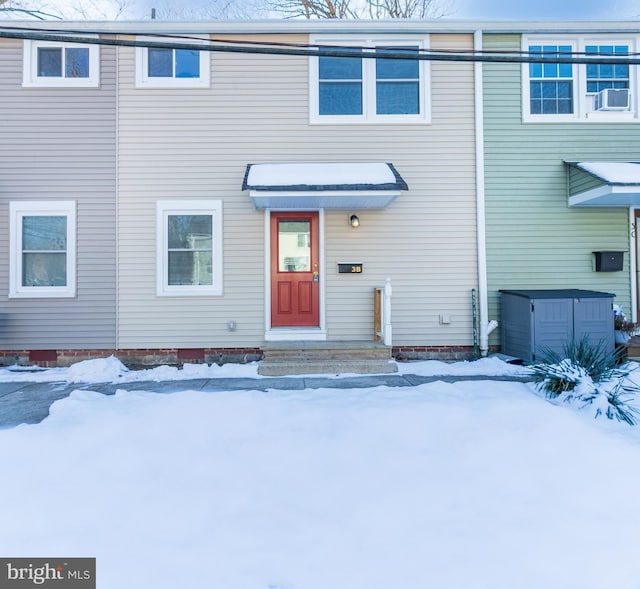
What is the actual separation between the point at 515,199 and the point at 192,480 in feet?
21.3

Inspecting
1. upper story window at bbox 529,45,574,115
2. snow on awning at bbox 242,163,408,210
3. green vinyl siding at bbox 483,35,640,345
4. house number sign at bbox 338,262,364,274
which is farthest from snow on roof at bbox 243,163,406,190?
upper story window at bbox 529,45,574,115

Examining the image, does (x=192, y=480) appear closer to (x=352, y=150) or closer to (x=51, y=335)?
(x=51, y=335)

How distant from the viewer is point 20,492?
271 cm

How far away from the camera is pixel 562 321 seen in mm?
6105

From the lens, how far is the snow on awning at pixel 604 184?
584 centimetres

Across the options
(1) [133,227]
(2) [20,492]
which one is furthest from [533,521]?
(1) [133,227]

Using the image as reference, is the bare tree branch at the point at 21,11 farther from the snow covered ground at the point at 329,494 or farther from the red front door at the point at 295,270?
the snow covered ground at the point at 329,494

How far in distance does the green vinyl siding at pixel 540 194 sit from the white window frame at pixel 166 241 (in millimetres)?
4510

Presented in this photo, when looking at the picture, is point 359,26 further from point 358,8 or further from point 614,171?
point 358,8

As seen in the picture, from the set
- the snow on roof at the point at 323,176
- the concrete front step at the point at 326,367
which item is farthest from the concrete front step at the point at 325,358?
the snow on roof at the point at 323,176

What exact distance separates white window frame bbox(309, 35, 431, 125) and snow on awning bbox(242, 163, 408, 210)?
830 mm

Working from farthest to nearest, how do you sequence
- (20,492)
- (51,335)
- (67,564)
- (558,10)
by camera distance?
(558,10), (51,335), (20,492), (67,564)

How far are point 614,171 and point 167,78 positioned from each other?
23.8ft

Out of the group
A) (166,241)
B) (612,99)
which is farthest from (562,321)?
(166,241)
